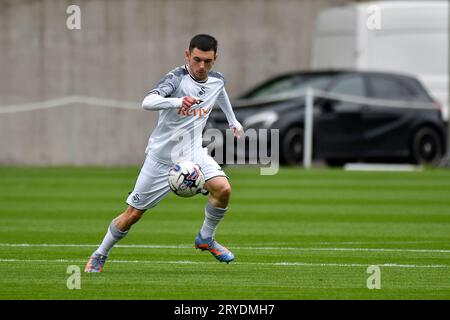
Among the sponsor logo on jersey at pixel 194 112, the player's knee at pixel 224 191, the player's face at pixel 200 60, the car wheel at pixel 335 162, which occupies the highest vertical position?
the player's face at pixel 200 60

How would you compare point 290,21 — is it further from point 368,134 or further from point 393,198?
point 393,198

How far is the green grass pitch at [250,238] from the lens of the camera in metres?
10.0

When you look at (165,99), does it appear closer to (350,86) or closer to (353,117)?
(353,117)

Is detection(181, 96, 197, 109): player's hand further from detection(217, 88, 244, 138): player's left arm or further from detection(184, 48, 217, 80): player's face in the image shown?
detection(217, 88, 244, 138): player's left arm

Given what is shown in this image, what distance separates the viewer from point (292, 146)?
24.8 m

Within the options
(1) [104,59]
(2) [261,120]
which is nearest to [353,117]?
(2) [261,120]

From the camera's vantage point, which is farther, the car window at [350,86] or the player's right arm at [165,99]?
the car window at [350,86]

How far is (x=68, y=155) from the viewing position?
28.1 metres

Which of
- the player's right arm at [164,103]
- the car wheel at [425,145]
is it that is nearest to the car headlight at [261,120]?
the car wheel at [425,145]

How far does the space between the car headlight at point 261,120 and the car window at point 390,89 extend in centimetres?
303

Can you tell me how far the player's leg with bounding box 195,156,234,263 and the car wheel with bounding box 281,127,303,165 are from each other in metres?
13.0

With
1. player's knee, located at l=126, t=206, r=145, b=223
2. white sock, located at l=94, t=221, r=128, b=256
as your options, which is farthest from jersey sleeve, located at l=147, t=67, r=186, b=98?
white sock, located at l=94, t=221, r=128, b=256

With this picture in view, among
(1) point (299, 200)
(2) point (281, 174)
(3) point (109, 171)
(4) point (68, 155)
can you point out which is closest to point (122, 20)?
(4) point (68, 155)

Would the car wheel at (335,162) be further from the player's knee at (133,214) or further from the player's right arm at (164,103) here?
the player's right arm at (164,103)
